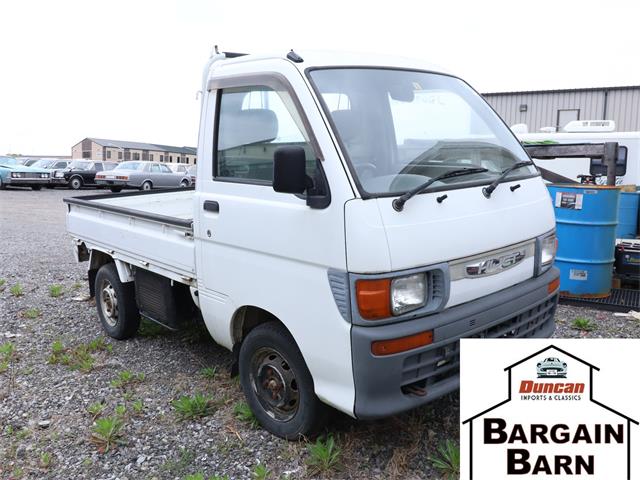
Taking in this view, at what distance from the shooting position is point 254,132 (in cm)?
345

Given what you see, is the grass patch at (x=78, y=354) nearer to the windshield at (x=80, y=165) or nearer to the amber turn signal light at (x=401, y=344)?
the amber turn signal light at (x=401, y=344)

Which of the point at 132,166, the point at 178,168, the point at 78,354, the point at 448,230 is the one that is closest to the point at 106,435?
the point at 78,354

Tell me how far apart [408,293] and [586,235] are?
13.3ft

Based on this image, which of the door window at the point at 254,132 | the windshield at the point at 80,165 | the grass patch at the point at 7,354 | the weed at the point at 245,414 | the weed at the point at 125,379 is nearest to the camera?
the door window at the point at 254,132

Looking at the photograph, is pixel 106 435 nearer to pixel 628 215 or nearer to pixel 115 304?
pixel 115 304

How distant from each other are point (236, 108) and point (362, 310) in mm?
1622

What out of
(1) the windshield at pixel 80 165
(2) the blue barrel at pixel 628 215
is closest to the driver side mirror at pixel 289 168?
(2) the blue barrel at pixel 628 215

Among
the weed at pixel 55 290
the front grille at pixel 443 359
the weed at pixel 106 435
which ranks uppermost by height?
the front grille at pixel 443 359

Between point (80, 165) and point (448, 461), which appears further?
point (80, 165)

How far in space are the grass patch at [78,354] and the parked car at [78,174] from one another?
73.9 feet

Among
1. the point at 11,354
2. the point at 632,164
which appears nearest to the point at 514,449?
the point at 11,354

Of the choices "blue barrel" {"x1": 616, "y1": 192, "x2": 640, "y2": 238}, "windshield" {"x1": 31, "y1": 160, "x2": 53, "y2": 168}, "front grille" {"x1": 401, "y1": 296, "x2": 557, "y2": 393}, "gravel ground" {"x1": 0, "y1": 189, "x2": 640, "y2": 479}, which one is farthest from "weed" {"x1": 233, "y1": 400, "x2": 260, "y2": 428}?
"windshield" {"x1": 31, "y1": 160, "x2": 53, "y2": 168}

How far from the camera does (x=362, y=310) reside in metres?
2.69

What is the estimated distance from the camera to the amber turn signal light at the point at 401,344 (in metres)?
2.69
